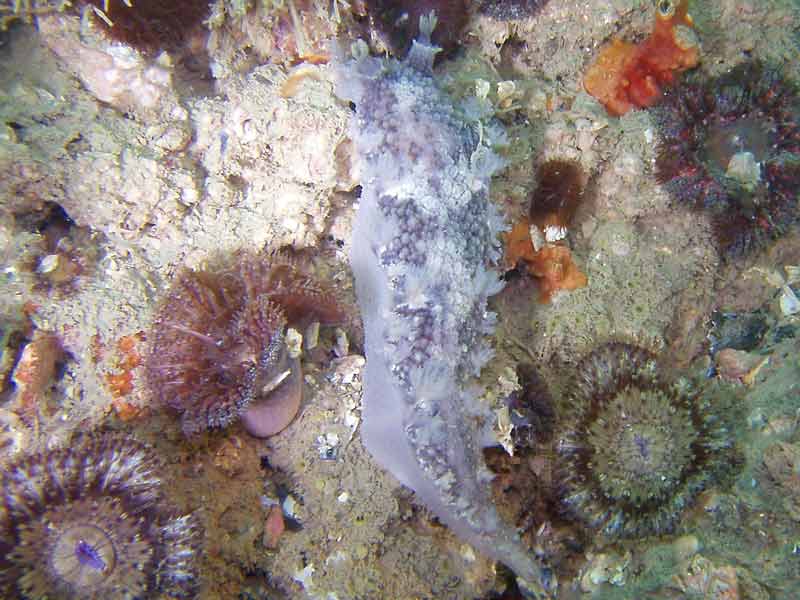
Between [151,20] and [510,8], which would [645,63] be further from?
[151,20]

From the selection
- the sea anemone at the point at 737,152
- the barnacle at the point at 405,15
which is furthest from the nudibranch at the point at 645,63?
the barnacle at the point at 405,15

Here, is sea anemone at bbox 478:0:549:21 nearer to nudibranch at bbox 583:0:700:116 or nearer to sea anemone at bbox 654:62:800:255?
nudibranch at bbox 583:0:700:116

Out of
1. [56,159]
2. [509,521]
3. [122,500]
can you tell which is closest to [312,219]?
[56,159]

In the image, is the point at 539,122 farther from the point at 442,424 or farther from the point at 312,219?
the point at 442,424

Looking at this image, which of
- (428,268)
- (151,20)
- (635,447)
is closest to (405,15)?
(151,20)

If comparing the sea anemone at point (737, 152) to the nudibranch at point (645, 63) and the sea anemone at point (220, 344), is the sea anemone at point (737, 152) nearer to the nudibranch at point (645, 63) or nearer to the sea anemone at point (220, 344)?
the nudibranch at point (645, 63)
